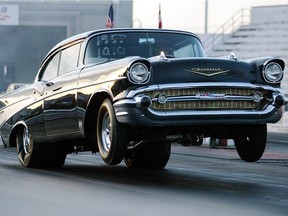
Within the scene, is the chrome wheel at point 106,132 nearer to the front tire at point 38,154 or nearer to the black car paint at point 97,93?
the black car paint at point 97,93

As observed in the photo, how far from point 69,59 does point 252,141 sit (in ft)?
8.60

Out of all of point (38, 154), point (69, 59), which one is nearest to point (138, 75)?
point (69, 59)

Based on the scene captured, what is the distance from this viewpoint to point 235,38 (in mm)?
45438

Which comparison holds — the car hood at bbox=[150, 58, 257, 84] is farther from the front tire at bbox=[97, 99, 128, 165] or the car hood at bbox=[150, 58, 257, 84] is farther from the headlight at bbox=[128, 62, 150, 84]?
the front tire at bbox=[97, 99, 128, 165]

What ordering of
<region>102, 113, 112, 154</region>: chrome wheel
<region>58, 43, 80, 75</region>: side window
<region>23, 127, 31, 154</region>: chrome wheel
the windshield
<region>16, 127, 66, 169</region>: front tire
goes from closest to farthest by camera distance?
<region>102, 113, 112, 154</region>: chrome wheel, the windshield, <region>58, 43, 80, 75</region>: side window, <region>16, 127, 66, 169</region>: front tire, <region>23, 127, 31, 154</region>: chrome wheel

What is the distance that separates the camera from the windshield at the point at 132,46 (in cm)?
970

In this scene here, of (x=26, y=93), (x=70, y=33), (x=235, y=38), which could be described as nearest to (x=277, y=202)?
(x=26, y=93)

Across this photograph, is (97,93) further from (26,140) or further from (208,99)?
(26,140)

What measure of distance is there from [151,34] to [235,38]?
35.9 meters

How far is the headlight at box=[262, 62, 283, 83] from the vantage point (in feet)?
28.8

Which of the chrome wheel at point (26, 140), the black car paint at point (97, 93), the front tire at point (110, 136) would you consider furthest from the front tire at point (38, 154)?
the front tire at point (110, 136)

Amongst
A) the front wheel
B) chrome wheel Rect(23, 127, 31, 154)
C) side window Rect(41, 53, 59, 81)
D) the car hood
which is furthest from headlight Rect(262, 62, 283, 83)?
chrome wheel Rect(23, 127, 31, 154)

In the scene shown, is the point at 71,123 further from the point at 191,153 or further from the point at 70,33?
the point at 70,33

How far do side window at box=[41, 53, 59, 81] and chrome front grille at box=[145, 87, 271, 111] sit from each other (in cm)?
277
